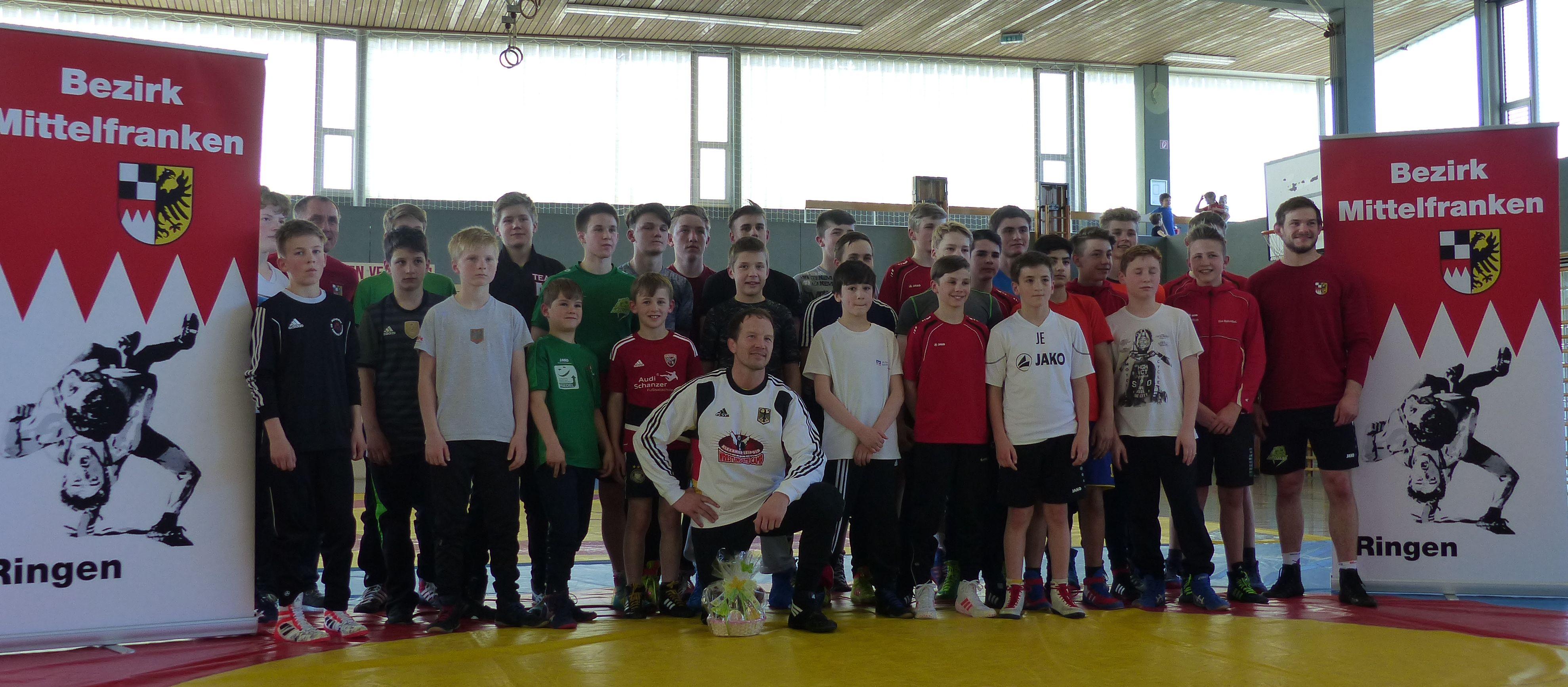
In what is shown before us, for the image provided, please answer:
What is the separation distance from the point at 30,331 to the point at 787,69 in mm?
12973

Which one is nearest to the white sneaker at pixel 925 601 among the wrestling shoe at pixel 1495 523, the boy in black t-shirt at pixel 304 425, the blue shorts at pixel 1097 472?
the blue shorts at pixel 1097 472

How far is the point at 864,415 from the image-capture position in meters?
4.12

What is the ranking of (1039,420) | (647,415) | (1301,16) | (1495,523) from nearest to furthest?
(1039,420)
(647,415)
(1495,523)
(1301,16)

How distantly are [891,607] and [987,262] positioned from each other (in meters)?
1.52

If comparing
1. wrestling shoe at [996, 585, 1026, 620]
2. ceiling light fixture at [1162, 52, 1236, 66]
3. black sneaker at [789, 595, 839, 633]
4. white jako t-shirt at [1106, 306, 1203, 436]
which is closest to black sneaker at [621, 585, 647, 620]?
black sneaker at [789, 595, 839, 633]

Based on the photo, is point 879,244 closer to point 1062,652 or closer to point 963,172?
point 963,172

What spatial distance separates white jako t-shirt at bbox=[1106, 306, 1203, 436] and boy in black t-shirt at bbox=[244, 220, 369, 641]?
2.97m

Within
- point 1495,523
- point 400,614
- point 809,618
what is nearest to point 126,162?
point 400,614

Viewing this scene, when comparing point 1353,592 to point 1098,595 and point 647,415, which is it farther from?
point 647,415

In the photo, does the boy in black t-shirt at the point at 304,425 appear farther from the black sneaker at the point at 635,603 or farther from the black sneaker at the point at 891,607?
the black sneaker at the point at 891,607

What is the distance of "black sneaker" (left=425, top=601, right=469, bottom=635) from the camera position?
372 centimetres

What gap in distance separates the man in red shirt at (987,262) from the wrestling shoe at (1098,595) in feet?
3.69

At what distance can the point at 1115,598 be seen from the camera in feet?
14.3

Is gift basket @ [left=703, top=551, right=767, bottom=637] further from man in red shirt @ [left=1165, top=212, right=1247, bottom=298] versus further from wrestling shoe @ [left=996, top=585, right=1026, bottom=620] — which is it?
man in red shirt @ [left=1165, top=212, right=1247, bottom=298]
